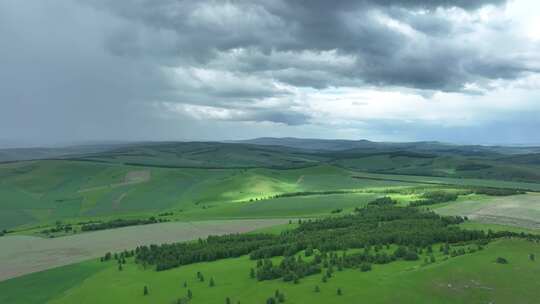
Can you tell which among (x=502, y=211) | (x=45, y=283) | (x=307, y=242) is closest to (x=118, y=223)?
(x=45, y=283)

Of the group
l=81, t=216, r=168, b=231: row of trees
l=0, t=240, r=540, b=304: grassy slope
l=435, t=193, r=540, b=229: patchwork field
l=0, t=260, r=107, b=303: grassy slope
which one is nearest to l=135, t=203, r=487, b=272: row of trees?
l=0, t=240, r=540, b=304: grassy slope

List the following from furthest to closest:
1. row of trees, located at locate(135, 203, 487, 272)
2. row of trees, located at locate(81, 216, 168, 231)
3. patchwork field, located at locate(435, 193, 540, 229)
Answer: row of trees, located at locate(81, 216, 168, 231), patchwork field, located at locate(435, 193, 540, 229), row of trees, located at locate(135, 203, 487, 272)

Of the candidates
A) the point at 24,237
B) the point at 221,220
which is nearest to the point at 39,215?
the point at 24,237

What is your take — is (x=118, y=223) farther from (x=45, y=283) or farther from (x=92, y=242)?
(x=45, y=283)

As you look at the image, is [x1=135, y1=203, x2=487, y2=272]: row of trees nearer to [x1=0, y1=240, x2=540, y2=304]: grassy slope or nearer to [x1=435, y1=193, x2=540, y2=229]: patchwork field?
[x1=0, y1=240, x2=540, y2=304]: grassy slope

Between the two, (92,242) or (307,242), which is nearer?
(307,242)

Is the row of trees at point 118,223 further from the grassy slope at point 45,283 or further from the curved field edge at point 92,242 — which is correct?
the grassy slope at point 45,283
